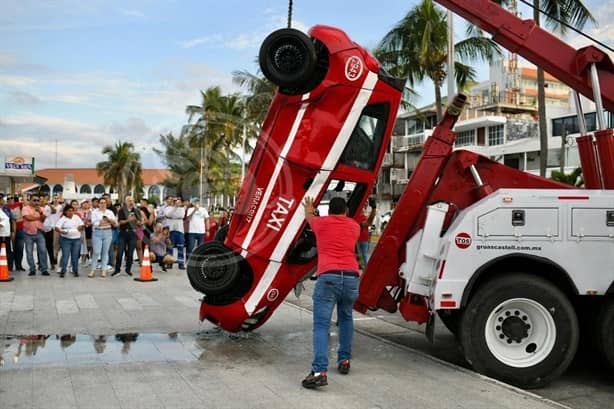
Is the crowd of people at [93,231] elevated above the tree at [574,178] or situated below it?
below

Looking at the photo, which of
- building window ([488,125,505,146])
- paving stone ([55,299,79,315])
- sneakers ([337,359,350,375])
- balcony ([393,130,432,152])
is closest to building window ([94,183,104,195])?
paving stone ([55,299,79,315])

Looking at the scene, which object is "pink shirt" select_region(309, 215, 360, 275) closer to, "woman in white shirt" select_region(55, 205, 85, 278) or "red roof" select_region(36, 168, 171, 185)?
"red roof" select_region(36, 168, 171, 185)

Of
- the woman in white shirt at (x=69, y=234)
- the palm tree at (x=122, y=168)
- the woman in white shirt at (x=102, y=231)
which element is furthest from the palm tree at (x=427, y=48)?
the palm tree at (x=122, y=168)

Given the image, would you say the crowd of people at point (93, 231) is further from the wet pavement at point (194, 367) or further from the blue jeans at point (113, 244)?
the wet pavement at point (194, 367)

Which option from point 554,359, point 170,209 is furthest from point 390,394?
point 170,209

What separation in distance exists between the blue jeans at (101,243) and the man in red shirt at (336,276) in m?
9.29

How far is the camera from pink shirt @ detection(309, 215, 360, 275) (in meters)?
5.89

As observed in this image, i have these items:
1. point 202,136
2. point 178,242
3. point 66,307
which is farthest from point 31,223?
point 202,136

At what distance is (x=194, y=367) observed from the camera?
6.23 m

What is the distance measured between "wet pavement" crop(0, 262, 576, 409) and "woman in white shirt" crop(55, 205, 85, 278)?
4.36m

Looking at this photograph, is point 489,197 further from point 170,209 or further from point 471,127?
point 471,127

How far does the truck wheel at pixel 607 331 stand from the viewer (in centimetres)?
607

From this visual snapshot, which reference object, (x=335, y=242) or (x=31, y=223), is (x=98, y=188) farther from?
(x=31, y=223)

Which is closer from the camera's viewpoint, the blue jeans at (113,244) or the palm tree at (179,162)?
the palm tree at (179,162)
